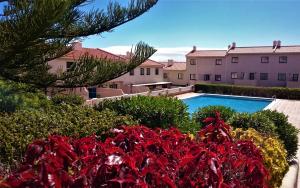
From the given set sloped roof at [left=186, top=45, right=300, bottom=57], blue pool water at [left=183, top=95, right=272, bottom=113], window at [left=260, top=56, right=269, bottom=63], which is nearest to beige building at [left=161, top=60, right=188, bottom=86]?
sloped roof at [left=186, top=45, right=300, bottom=57]

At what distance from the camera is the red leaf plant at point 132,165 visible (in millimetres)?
1808

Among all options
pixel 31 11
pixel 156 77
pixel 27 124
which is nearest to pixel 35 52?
pixel 31 11

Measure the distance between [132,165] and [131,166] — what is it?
0.01m

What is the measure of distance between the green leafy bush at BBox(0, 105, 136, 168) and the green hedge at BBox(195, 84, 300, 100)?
2684 centimetres

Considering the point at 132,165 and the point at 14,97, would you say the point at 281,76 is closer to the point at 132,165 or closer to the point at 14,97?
the point at 14,97

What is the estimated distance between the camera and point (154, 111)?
8.77m

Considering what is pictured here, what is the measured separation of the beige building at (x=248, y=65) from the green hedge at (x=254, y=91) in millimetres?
7835

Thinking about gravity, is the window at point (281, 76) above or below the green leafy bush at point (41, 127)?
above

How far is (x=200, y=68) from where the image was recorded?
4462 cm

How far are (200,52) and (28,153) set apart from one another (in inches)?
1786

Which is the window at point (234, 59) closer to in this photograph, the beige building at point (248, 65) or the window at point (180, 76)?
the beige building at point (248, 65)

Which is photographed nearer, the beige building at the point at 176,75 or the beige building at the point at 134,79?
the beige building at the point at 134,79

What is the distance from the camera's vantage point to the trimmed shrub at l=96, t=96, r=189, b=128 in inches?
346

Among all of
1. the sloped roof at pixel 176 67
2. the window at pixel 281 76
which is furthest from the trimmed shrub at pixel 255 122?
the sloped roof at pixel 176 67
